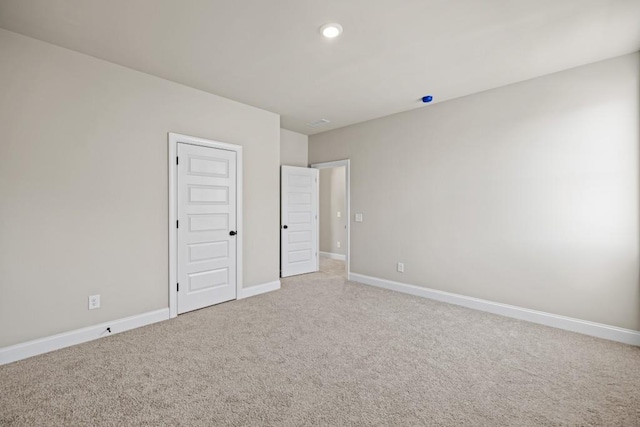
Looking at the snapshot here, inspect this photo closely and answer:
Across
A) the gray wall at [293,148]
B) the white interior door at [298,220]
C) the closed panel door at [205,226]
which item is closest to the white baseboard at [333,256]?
the white interior door at [298,220]

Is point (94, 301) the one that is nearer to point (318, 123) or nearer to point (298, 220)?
point (298, 220)

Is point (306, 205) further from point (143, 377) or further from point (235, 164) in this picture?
point (143, 377)

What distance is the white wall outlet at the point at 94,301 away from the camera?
9.27ft

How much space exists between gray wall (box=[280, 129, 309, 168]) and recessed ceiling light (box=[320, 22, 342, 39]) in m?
3.10

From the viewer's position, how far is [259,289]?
4.34 m

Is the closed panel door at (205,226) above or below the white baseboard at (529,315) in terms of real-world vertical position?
above

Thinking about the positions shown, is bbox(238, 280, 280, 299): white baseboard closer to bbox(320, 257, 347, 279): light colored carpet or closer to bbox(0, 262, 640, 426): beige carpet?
bbox(0, 262, 640, 426): beige carpet

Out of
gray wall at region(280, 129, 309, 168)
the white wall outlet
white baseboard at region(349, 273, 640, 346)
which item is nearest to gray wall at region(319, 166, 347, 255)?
gray wall at region(280, 129, 309, 168)

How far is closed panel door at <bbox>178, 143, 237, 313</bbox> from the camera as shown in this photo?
11.5 feet

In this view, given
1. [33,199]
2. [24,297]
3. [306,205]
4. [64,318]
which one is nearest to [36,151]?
[33,199]

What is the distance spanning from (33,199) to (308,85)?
2.95m

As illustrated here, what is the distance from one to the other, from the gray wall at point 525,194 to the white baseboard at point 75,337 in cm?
334

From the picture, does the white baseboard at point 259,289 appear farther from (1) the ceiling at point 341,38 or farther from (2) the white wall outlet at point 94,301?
(1) the ceiling at point 341,38

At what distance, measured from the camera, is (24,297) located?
249cm
